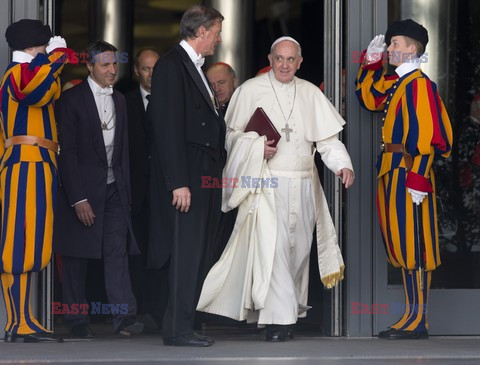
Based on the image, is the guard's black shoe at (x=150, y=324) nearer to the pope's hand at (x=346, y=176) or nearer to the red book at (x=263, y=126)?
the red book at (x=263, y=126)

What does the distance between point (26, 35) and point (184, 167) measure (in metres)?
1.22

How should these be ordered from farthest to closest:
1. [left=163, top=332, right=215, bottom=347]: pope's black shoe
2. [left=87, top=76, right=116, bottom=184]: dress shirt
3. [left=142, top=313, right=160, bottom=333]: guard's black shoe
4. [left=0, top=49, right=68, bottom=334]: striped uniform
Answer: [left=142, top=313, right=160, bottom=333]: guard's black shoe < [left=87, top=76, right=116, bottom=184]: dress shirt < [left=0, top=49, right=68, bottom=334]: striped uniform < [left=163, top=332, right=215, bottom=347]: pope's black shoe

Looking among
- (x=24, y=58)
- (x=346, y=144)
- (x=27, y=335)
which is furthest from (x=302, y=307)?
(x=24, y=58)

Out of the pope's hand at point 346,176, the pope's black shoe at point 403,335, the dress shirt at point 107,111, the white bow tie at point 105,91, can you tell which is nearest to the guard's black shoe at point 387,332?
the pope's black shoe at point 403,335

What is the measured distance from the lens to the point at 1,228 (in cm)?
780

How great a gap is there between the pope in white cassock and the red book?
0.06m

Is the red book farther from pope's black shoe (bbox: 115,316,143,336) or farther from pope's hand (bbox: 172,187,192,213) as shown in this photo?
pope's black shoe (bbox: 115,316,143,336)

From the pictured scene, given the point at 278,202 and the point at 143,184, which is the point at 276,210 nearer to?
the point at 278,202

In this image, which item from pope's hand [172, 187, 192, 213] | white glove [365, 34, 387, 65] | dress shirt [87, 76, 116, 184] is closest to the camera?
pope's hand [172, 187, 192, 213]

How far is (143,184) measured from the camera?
8.97 m

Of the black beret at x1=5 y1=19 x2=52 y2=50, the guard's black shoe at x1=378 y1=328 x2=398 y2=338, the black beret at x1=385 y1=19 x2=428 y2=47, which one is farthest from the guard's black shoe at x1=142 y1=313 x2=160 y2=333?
the black beret at x1=385 y1=19 x2=428 y2=47

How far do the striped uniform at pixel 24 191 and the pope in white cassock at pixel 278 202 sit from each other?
97 centimetres

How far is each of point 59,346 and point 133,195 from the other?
64.3 inches

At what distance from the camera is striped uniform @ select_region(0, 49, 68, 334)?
25.0 ft
